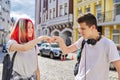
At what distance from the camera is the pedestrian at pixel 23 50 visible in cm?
369

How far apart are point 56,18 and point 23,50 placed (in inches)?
1569

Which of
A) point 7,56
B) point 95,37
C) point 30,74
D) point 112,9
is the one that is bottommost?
point 30,74

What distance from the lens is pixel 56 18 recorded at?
43.4 metres

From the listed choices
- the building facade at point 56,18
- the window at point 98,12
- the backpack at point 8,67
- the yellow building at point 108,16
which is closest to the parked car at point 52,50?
the yellow building at point 108,16

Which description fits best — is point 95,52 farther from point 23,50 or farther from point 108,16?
point 108,16

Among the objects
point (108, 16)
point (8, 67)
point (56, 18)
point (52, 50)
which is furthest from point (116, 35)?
point (8, 67)

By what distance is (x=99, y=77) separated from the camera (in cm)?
307

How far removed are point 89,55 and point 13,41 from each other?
3.55 feet

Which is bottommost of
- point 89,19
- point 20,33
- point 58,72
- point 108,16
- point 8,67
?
point 58,72

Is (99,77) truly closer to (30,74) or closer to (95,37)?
(95,37)

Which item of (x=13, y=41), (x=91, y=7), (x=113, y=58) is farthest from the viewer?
(x=91, y=7)

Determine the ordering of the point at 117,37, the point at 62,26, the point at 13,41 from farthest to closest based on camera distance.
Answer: the point at 62,26, the point at 117,37, the point at 13,41

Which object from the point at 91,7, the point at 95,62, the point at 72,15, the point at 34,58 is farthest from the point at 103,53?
the point at 72,15

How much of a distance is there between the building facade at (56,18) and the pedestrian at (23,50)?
114 ft
